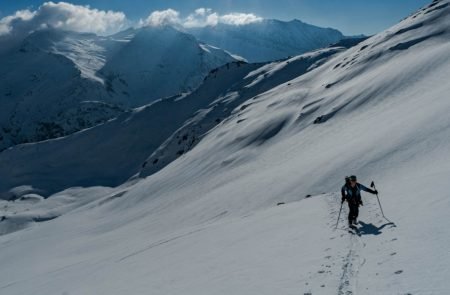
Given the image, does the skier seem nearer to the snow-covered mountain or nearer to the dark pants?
the dark pants

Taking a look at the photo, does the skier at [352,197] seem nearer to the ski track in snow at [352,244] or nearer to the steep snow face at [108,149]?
the ski track in snow at [352,244]

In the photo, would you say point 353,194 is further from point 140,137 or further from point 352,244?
point 140,137

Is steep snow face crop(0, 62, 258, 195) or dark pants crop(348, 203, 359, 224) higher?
steep snow face crop(0, 62, 258, 195)

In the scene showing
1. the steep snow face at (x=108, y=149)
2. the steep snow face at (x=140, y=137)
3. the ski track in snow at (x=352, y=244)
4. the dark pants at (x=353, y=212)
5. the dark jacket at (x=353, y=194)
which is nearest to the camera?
the ski track in snow at (x=352, y=244)

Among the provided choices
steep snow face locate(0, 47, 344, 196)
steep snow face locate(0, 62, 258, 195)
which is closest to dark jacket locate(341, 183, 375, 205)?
steep snow face locate(0, 47, 344, 196)

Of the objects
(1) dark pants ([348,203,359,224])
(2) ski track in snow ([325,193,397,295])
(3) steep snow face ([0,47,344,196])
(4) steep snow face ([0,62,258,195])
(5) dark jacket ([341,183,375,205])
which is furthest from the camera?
(4) steep snow face ([0,62,258,195])

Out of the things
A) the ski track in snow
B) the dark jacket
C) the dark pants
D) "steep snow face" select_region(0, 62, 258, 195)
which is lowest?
the ski track in snow

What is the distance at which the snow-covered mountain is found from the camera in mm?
14289

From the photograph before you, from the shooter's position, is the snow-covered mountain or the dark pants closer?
the snow-covered mountain

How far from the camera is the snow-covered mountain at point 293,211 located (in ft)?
46.9

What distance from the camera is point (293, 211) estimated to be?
990 inches

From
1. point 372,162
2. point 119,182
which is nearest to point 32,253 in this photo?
point 372,162

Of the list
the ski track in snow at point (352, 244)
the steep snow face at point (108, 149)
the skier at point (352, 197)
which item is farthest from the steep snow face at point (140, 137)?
the skier at point (352, 197)

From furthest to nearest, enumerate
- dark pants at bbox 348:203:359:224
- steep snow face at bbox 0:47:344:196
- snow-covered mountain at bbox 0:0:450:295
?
1. steep snow face at bbox 0:47:344:196
2. dark pants at bbox 348:203:359:224
3. snow-covered mountain at bbox 0:0:450:295
